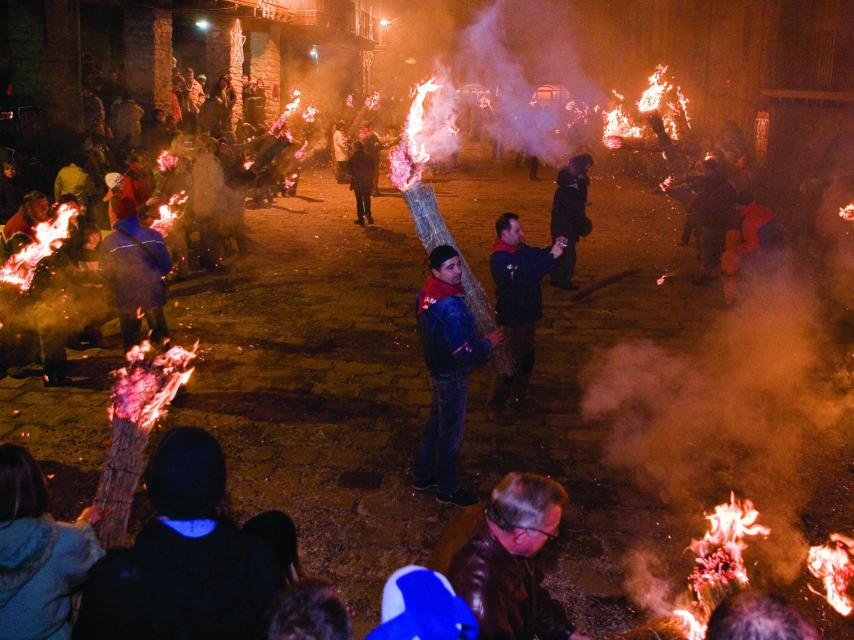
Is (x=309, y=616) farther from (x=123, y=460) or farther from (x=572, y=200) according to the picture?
(x=572, y=200)

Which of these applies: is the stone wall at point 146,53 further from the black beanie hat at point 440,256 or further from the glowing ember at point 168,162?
the black beanie hat at point 440,256

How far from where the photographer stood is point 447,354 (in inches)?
199

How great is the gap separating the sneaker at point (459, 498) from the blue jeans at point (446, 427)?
0.03 m

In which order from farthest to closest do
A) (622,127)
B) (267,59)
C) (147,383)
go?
(267,59) < (622,127) < (147,383)

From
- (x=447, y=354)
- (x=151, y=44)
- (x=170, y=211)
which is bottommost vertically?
(x=447, y=354)

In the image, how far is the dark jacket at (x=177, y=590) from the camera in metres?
2.31

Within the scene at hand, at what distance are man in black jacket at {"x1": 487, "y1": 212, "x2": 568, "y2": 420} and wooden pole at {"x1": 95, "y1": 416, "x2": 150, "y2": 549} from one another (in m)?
3.37

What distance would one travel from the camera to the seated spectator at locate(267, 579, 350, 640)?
81.7 inches

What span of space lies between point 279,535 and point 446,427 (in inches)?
103

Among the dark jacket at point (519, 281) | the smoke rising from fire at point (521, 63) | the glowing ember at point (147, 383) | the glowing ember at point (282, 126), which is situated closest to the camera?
the glowing ember at point (147, 383)

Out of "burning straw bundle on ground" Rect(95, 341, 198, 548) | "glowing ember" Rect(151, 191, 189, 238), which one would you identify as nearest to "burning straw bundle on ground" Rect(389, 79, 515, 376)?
"burning straw bundle on ground" Rect(95, 341, 198, 548)

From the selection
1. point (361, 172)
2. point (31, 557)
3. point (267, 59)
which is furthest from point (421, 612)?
point (267, 59)

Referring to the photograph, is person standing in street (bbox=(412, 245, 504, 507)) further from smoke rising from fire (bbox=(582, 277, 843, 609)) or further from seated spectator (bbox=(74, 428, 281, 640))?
seated spectator (bbox=(74, 428, 281, 640))

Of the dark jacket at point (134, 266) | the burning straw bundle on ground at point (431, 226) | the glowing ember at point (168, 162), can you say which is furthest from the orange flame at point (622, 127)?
the dark jacket at point (134, 266)
